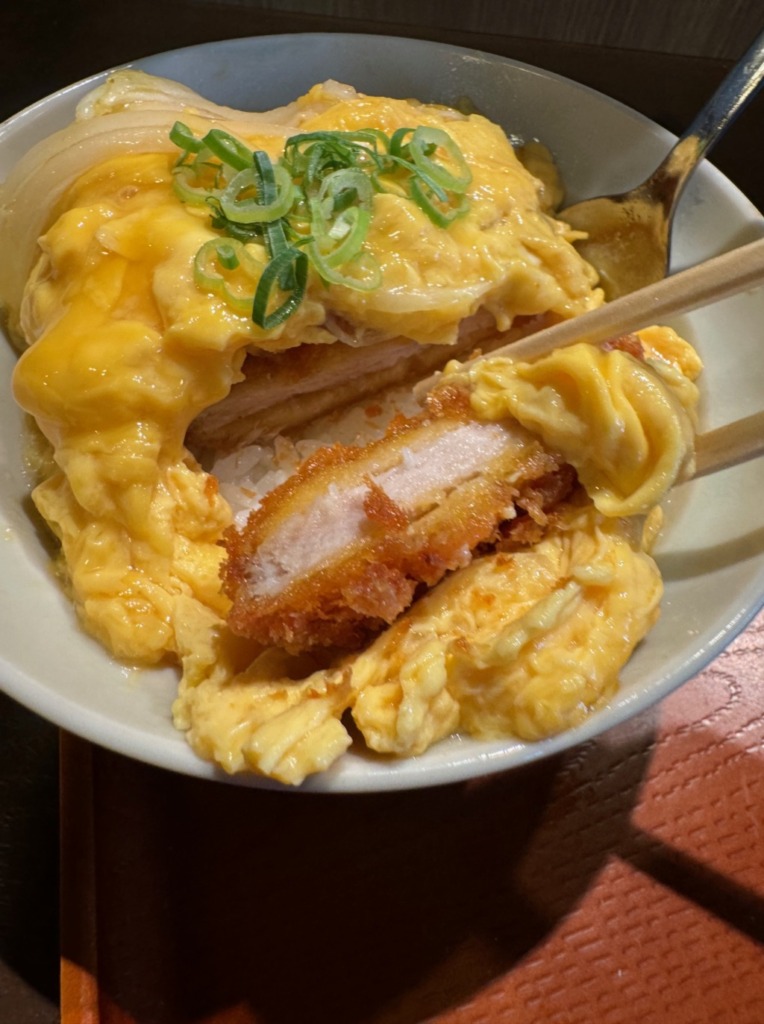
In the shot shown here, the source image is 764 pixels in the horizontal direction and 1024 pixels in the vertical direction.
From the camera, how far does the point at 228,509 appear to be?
1.66 meters

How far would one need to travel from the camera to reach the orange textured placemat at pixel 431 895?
1484 mm

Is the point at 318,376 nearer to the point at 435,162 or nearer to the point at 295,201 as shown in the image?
the point at 295,201

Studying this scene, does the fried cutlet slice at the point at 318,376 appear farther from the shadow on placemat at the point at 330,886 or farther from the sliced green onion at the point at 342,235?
the shadow on placemat at the point at 330,886

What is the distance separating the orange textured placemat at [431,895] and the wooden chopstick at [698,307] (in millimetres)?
742

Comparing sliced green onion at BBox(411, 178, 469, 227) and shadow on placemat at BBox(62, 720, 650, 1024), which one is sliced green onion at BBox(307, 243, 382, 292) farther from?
shadow on placemat at BBox(62, 720, 650, 1024)

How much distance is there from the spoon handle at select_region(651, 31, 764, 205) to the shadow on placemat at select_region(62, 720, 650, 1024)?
4.47 ft

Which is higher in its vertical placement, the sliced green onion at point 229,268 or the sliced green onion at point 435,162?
the sliced green onion at point 435,162

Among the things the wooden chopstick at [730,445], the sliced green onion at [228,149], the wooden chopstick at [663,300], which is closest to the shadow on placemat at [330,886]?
the wooden chopstick at [730,445]

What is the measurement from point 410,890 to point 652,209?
1.67 meters

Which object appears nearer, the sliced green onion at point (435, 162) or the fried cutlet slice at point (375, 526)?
the fried cutlet slice at point (375, 526)

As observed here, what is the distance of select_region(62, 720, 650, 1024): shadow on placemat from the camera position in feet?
4.88

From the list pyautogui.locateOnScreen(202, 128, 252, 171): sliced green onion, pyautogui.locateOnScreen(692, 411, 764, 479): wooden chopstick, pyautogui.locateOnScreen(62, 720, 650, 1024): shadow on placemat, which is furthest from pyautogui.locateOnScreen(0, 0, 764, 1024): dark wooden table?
pyautogui.locateOnScreen(202, 128, 252, 171): sliced green onion

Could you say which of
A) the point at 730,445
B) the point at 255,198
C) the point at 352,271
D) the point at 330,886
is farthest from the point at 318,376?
the point at 330,886

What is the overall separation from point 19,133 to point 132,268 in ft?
2.18
